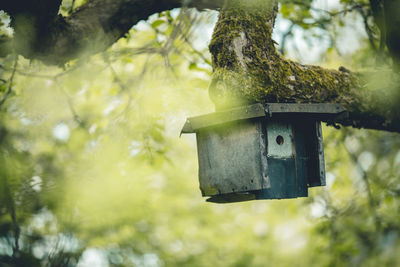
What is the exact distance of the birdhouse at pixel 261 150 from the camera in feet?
6.43

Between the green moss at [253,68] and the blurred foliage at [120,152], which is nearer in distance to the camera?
the green moss at [253,68]

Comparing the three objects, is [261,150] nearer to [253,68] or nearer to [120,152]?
[253,68]

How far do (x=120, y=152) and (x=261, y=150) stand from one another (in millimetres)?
1815

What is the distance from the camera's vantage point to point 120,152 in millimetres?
3477

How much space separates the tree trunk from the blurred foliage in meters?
1.11

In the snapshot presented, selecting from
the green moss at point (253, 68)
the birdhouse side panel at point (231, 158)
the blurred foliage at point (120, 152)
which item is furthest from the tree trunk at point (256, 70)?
the blurred foliage at point (120, 152)

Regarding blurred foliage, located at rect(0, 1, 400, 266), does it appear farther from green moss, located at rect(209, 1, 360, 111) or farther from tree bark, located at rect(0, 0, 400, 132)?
green moss, located at rect(209, 1, 360, 111)

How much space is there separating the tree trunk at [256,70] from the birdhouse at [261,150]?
9 centimetres

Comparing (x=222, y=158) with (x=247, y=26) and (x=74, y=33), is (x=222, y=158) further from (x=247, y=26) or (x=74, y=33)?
(x=74, y=33)

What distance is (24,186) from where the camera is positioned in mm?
2496

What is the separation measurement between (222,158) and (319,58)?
2853 mm

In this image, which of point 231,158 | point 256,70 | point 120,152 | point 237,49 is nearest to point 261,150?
point 231,158

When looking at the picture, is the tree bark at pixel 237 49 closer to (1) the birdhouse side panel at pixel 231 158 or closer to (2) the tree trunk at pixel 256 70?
(2) the tree trunk at pixel 256 70

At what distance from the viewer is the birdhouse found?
1959 millimetres
